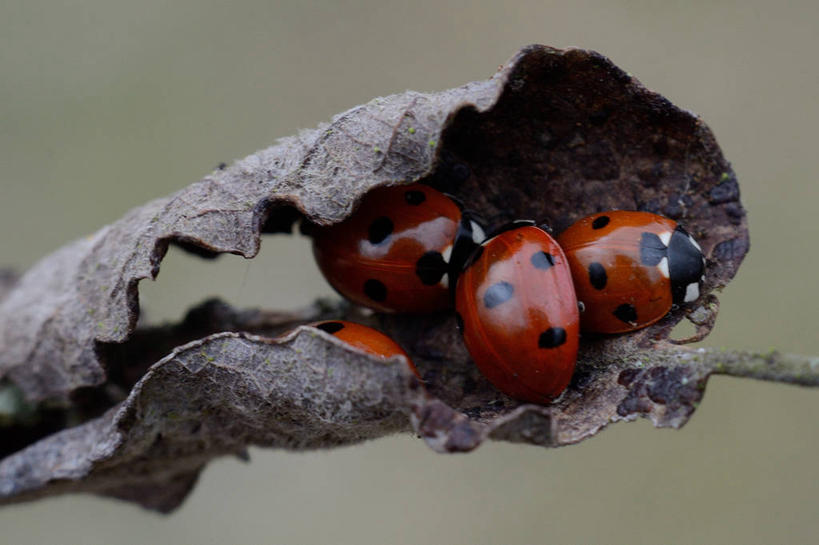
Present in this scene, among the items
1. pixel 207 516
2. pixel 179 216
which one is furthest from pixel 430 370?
pixel 207 516

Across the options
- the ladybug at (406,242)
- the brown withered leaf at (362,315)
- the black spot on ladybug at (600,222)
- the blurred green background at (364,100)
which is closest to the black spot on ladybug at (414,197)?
the ladybug at (406,242)

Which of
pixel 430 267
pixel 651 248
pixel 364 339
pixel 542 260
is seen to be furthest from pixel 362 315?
pixel 651 248

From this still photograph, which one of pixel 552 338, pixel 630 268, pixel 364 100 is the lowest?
pixel 552 338

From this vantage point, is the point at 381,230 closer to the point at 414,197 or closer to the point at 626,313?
the point at 414,197

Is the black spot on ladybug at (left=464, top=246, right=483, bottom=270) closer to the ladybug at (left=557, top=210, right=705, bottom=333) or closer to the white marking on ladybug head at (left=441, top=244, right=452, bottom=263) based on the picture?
the white marking on ladybug head at (left=441, top=244, right=452, bottom=263)

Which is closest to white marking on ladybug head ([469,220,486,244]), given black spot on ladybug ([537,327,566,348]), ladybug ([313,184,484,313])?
ladybug ([313,184,484,313])

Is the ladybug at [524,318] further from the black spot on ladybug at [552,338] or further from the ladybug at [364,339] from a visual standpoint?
the ladybug at [364,339]

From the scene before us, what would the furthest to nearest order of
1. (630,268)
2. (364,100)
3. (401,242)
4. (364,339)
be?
(364,100), (401,242), (630,268), (364,339)
